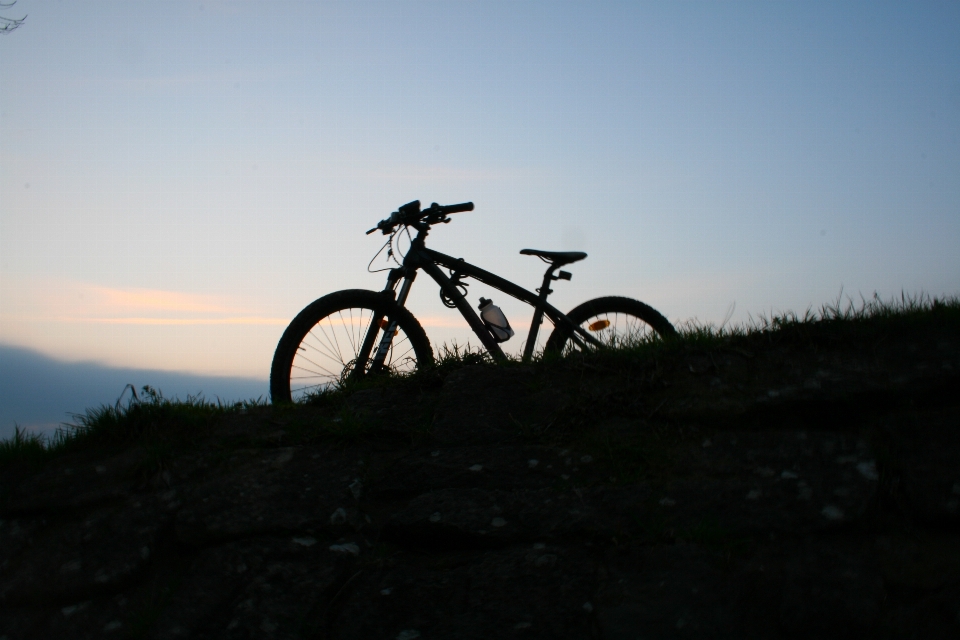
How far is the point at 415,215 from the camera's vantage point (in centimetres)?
523

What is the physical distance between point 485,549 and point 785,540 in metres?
1.09

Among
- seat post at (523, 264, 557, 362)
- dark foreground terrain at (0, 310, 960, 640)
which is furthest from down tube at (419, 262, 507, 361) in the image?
dark foreground terrain at (0, 310, 960, 640)

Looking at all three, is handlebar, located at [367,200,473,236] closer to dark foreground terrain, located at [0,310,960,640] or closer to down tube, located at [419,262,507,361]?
down tube, located at [419,262,507,361]

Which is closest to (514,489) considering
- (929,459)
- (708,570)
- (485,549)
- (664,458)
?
(485,549)

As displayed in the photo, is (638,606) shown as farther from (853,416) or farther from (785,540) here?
(853,416)

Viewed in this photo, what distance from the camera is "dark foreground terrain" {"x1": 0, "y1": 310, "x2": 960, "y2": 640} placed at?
256cm

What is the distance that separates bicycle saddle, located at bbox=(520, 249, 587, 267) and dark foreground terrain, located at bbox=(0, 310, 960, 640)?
1847 mm

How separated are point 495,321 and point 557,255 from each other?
800 millimetres

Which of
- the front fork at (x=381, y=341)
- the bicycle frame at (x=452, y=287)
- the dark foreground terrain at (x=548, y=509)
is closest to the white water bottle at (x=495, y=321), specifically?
the bicycle frame at (x=452, y=287)

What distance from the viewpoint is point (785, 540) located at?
2.72m

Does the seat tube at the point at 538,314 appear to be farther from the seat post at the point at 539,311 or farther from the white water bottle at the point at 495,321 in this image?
the white water bottle at the point at 495,321

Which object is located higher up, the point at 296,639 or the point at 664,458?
the point at 664,458

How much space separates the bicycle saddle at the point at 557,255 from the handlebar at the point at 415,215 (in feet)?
2.09

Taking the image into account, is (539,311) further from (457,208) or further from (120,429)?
(120,429)
